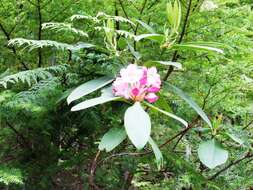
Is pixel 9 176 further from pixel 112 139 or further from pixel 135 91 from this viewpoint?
pixel 135 91

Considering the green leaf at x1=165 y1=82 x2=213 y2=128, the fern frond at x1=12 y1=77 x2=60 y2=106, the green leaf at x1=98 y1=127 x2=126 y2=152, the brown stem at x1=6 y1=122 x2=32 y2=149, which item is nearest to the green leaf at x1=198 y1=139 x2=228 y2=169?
the green leaf at x1=165 y1=82 x2=213 y2=128

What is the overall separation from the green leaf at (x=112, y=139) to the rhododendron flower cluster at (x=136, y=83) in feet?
0.38

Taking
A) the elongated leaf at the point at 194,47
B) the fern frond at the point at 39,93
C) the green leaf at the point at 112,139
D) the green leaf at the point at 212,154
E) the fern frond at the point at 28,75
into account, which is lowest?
the green leaf at the point at 212,154

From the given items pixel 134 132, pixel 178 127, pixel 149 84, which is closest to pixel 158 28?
pixel 178 127

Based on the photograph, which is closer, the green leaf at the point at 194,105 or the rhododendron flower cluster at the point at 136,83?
the rhododendron flower cluster at the point at 136,83

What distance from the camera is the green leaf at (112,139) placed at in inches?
40.8

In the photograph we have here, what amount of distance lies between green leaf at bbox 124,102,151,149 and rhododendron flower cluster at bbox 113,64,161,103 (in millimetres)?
47

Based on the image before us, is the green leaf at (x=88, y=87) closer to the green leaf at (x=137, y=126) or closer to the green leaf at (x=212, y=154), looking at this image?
the green leaf at (x=137, y=126)

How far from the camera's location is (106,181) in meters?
1.75

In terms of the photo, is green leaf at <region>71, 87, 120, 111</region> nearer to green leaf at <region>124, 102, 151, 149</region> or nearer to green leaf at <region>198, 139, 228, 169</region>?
green leaf at <region>124, 102, 151, 149</region>

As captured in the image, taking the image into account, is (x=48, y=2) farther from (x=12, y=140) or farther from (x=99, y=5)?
(x=12, y=140)

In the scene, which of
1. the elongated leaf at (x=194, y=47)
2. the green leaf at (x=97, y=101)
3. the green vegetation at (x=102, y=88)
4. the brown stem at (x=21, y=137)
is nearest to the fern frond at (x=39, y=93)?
the green vegetation at (x=102, y=88)

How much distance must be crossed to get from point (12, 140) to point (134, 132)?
3.33ft

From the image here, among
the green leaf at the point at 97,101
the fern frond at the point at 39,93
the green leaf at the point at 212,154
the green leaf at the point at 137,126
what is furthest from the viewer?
the fern frond at the point at 39,93
